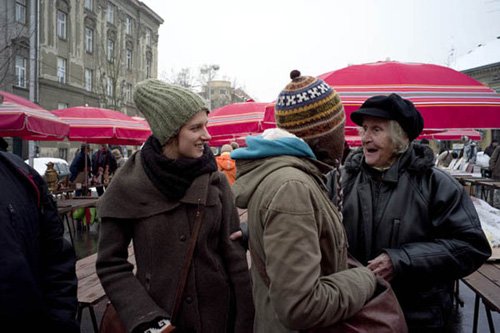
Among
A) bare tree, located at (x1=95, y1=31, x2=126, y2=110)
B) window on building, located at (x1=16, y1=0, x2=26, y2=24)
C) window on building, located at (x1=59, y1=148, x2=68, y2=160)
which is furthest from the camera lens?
bare tree, located at (x1=95, y1=31, x2=126, y2=110)

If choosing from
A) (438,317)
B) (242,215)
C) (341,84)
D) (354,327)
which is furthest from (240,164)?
(242,215)

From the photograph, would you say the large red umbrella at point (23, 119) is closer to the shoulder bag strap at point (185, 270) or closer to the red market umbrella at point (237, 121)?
the red market umbrella at point (237, 121)

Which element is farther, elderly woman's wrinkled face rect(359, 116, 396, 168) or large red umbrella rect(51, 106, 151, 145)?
large red umbrella rect(51, 106, 151, 145)

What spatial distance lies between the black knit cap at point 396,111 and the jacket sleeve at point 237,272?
3.20 ft

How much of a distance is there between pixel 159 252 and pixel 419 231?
1.38m

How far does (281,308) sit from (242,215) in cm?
457

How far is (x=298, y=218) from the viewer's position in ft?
4.85

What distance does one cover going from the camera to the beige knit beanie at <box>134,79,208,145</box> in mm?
2158

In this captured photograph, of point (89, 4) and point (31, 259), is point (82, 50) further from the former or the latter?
point (31, 259)

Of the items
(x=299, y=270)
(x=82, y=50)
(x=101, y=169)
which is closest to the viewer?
(x=299, y=270)

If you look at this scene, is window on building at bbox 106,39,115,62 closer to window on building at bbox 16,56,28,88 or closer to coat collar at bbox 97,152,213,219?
window on building at bbox 16,56,28,88

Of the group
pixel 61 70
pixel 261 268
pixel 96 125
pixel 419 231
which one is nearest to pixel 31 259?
pixel 261 268

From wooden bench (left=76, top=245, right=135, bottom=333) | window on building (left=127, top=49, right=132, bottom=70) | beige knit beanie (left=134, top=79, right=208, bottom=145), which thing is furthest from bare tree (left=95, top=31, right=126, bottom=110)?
beige knit beanie (left=134, top=79, right=208, bottom=145)

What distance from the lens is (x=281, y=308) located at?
57.6 inches
